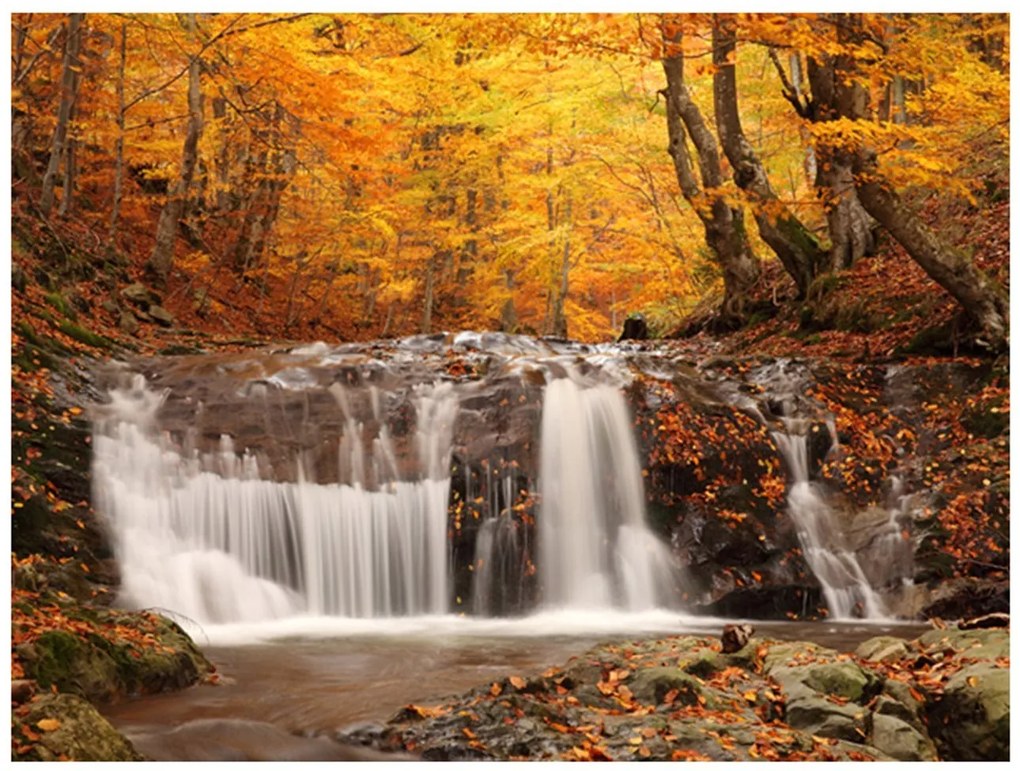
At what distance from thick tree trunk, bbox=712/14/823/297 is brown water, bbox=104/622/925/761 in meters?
7.21

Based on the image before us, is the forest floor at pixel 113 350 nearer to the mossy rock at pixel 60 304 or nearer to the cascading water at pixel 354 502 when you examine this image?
the mossy rock at pixel 60 304

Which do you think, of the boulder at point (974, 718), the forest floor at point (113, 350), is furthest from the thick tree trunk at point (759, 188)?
the boulder at point (974, 718)

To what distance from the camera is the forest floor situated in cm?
620

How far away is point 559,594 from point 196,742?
4860 millimetres

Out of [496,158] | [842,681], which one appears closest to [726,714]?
[842,681]

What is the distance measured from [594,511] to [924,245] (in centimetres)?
471

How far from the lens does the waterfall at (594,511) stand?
9.05 meters

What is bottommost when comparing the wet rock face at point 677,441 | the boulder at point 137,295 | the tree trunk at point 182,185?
the wet rock face at point 677,441

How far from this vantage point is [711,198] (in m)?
13.4

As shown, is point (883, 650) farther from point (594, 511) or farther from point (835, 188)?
point (835, 188)

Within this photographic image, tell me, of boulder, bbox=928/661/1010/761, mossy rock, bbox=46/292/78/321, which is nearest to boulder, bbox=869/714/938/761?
boulder, bbox=928/661/1010/761

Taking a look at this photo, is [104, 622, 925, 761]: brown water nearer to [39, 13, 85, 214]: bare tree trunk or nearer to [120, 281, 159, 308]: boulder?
[39, 13, 85, 214]: bare tree trunk

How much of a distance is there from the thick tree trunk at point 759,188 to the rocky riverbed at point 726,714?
8434 mm

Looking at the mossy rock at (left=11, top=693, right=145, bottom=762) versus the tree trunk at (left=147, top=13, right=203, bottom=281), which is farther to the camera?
the tree trunk at (left=147, top=13, right=203, bottom=281)
